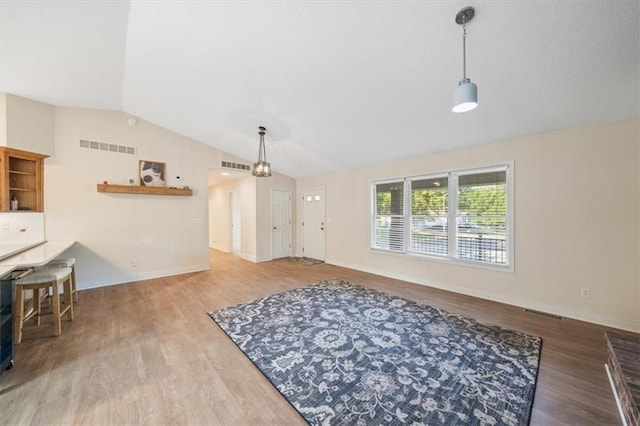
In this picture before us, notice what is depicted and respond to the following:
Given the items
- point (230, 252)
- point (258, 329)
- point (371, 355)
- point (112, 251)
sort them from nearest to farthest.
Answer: point (371, 355)
point (258, 329)
point (112, 251)
point (230, 252)

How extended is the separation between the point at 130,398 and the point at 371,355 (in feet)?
6.45

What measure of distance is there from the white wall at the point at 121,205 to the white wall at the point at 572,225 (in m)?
5.20

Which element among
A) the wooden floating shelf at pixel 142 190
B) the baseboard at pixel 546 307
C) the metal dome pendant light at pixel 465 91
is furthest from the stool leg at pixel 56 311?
the baseboard at pixel 546 307

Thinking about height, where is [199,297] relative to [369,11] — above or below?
below

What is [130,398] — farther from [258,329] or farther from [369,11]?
[369,11]

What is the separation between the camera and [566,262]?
3156 mm

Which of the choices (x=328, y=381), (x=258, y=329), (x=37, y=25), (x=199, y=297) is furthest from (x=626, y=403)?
(x=37, y=25)

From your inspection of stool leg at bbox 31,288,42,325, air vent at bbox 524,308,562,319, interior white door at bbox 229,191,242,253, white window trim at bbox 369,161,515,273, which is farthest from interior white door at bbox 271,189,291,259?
air vent at bbox 524,308,562,319

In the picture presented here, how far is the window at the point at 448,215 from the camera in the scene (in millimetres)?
3727

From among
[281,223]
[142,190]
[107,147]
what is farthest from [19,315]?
[281,223]

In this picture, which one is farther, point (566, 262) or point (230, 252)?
point (230, 252)

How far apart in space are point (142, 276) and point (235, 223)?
10.4 feet

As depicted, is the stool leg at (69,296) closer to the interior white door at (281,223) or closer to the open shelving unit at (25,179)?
the open shelving unit at (25,179)

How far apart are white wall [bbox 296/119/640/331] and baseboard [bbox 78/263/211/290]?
5.19 m
